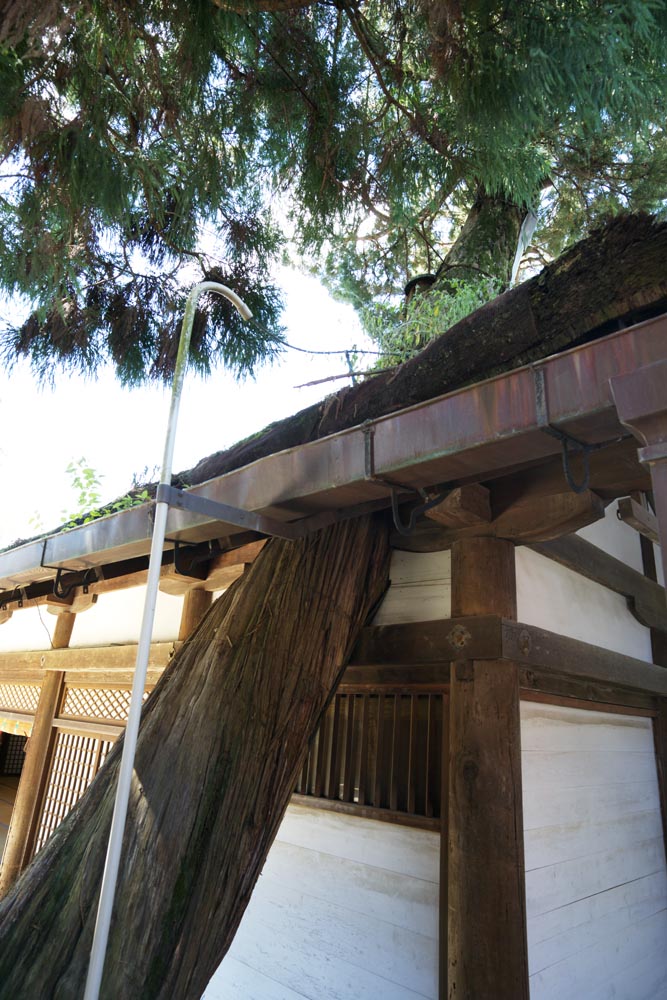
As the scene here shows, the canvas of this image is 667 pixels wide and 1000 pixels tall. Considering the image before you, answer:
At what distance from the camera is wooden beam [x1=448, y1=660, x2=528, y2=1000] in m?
2.07

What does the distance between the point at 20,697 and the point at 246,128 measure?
4962mm

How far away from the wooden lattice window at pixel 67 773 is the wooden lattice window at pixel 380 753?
80.2 inches

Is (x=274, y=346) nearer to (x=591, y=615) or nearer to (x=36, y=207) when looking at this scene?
(x=36, y=207)

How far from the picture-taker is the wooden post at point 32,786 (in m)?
4.52

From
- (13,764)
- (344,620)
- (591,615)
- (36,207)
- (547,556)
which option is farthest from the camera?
(13,764)

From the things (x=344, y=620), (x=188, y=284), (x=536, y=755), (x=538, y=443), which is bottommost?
(x=536, y=755)

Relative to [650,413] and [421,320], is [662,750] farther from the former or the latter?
[650,413]

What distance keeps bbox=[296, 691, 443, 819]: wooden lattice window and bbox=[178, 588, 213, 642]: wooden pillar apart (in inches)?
44.7

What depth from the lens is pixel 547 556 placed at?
3.03 m

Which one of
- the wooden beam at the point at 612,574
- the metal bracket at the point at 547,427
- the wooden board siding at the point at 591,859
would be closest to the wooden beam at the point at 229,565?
the wooden beam at the point at 612,574

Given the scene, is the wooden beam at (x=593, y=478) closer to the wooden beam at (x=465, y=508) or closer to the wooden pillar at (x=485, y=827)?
the wooden beam at (x=465, y=508)

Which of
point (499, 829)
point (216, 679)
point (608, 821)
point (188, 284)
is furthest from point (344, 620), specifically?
point (188, 284)

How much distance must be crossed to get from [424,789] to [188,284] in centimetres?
358

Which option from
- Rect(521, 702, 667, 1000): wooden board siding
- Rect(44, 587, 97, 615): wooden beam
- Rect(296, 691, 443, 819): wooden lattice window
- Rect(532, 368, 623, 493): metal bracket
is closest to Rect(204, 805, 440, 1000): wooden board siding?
Rect(296, 691, 443, 819): wooden lattice window
